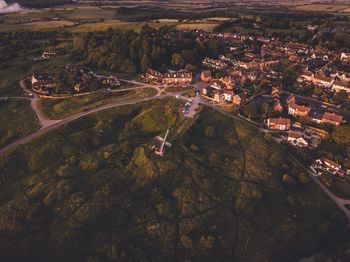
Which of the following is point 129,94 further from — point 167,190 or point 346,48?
point 346,48

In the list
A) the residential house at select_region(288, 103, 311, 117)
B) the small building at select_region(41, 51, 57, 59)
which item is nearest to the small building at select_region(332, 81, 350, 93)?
the residential house at select_region(288, 103, 311, 117)

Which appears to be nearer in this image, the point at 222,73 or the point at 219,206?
the point at 219,206

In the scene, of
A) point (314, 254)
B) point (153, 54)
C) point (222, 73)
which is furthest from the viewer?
point (153, 54)

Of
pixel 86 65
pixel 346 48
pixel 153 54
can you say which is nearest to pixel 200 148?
pixel 153 54

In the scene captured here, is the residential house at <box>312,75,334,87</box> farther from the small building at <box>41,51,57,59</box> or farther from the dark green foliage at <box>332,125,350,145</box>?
the small building at <box>41,51,57,59</box>

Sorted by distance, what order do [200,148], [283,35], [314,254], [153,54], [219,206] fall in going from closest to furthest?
[314,254] < [219,206] < [200,148] < [153,54] < [283,35]

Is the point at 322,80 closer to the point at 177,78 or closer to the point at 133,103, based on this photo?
the point at 177,78

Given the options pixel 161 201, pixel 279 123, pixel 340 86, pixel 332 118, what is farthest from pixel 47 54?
pixel 340 86
